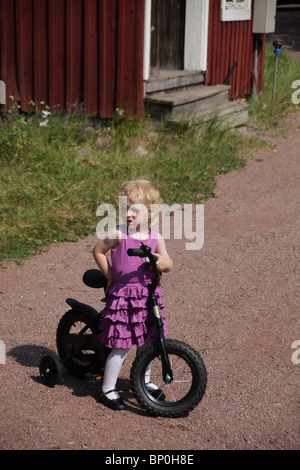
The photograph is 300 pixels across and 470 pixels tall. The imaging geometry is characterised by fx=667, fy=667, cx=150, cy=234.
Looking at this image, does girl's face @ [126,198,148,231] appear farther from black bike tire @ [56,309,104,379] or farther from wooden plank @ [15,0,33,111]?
wooden plank @ [15,0,33,111]

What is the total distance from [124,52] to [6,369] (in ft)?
20.1

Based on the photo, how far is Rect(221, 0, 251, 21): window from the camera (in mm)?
10947

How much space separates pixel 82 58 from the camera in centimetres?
948

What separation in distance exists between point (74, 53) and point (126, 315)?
21.9 ft

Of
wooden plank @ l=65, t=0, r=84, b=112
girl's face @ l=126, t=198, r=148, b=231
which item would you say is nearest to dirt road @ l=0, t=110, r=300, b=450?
girl's face @ l=126, t=198, r=148, b=231

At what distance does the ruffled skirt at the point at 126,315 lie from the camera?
3.57 meters

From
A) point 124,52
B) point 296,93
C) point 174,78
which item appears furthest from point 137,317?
point 296,93

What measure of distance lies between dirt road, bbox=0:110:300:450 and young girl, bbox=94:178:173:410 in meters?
0.46

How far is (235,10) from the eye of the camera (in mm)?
11297

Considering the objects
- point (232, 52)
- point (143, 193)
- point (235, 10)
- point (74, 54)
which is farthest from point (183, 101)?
point (143, 193)

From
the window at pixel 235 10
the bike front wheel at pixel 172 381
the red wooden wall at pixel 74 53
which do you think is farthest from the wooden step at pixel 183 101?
the bike front wheel at pixel 172 381

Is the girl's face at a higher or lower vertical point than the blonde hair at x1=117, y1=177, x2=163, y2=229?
lower

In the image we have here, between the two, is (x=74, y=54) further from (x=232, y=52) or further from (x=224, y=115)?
(x=232, y=52)

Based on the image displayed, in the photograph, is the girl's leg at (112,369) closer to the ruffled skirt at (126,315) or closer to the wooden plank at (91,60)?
the ruffled skirt at (126,315)
